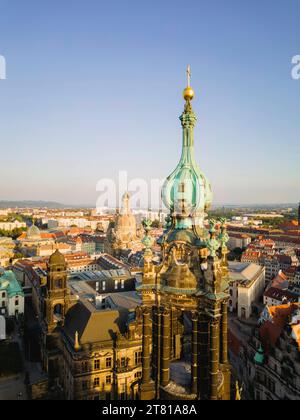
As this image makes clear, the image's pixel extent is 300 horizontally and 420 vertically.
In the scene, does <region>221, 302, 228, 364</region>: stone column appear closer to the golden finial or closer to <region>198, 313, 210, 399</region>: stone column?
<region>198, 313, 210, 399</region>: stone column

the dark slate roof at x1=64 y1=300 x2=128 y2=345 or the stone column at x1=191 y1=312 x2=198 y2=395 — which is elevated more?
the stone column at x1=191 y1=312 x2=198 y2=395

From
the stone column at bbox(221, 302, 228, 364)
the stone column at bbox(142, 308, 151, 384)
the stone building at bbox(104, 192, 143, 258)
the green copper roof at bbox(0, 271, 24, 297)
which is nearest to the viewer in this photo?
the stone column at bbox(142, 308, 151, 384)

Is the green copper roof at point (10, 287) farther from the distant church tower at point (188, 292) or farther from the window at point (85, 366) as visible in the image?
the distant church tower at point (188, 292)

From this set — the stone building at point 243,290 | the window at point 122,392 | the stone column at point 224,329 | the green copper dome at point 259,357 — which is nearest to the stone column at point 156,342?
the stone column at point 224,329

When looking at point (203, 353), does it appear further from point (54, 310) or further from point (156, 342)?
point (54, 310)

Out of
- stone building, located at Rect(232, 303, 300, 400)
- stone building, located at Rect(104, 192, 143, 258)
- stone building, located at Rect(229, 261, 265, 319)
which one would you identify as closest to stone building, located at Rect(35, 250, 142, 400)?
stone building, located at Rect(232, 303, 300, 400)
